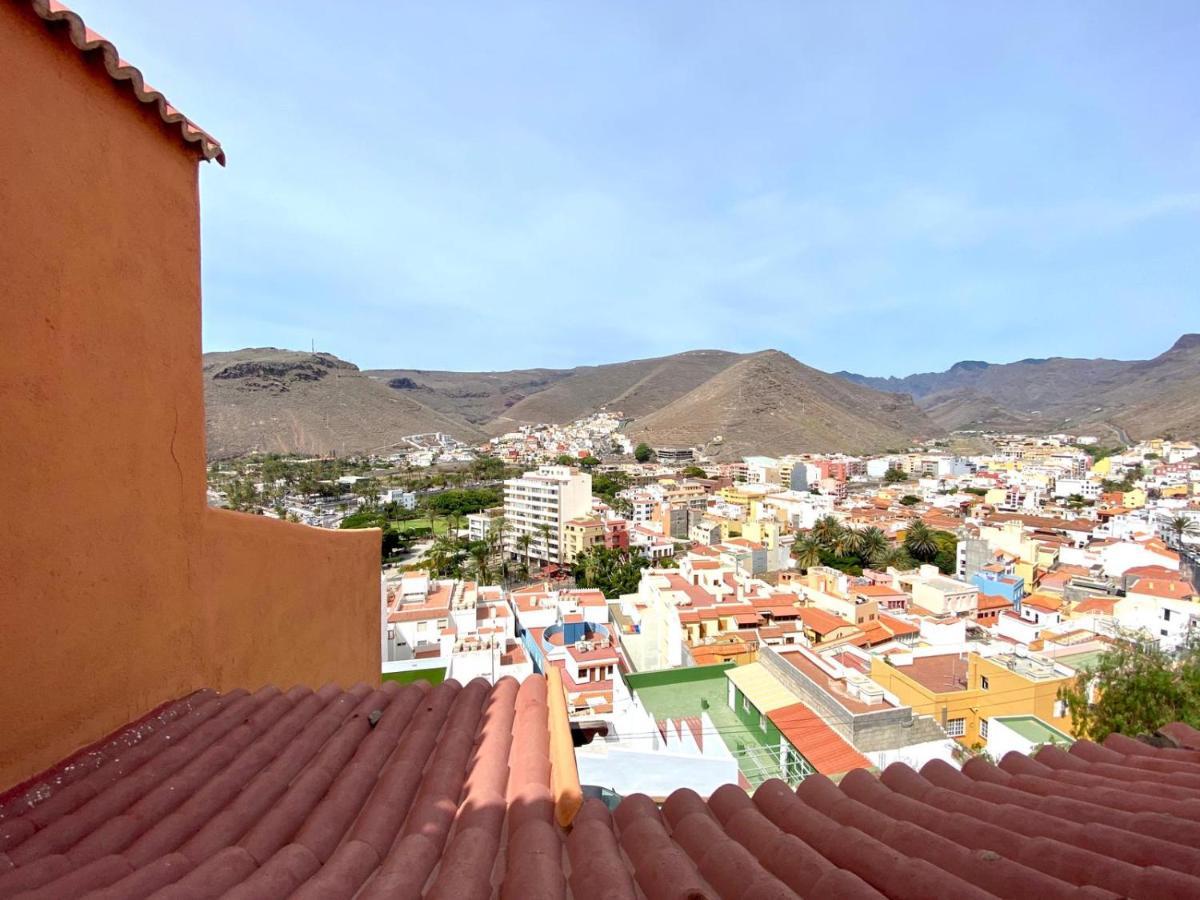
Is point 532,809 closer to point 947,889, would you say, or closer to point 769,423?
point 947,889

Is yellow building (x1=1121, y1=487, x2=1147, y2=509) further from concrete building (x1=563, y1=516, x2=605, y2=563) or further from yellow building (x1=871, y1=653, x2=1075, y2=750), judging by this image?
yellow building (x1=871, y1=653, x2=1075, y2=750)

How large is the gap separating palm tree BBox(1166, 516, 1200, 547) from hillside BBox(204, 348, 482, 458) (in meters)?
93.4

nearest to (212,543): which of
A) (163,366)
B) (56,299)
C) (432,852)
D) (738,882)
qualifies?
(163,366)

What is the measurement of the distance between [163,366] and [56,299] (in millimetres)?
596

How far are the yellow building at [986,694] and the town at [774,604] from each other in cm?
5

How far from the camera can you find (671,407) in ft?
414

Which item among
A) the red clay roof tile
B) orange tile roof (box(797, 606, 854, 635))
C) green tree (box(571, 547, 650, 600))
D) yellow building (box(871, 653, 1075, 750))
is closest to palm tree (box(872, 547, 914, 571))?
green tree (box(571, 547, 650, 600))

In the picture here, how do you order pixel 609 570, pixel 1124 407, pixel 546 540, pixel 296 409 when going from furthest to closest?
pixel 1124 407 < pixel 296 409 < pixel 546 540 < pixel 609 570

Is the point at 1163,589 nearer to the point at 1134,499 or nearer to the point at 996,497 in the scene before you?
the point at 996,497

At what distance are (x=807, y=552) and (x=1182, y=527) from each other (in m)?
24.6

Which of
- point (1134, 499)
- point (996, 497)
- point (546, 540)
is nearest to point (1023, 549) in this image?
point (996, 497)

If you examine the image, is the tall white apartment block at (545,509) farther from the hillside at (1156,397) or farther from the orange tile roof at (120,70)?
the hillside at (1156,397)

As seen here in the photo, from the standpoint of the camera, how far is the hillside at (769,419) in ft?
325

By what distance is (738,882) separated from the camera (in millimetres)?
1546
